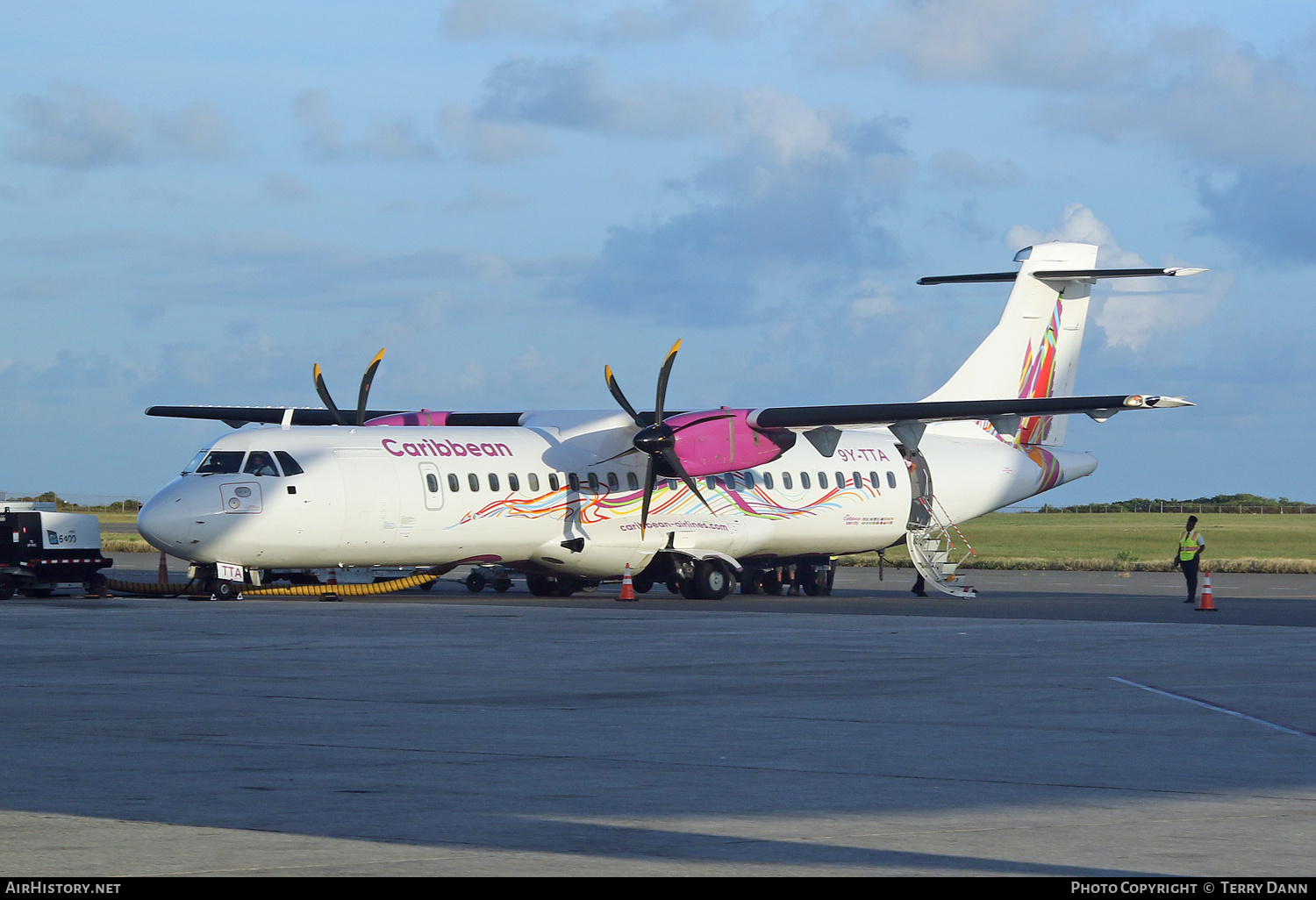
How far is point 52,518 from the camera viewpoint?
1056 inches

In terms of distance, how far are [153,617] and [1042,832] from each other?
16655 mm

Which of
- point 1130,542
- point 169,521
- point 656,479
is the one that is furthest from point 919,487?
point 1130,542

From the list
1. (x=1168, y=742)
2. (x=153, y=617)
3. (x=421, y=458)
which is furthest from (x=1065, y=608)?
(x=1168, y=742)

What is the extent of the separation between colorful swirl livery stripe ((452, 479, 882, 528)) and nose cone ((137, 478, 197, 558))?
4749mm

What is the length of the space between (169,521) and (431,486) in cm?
448

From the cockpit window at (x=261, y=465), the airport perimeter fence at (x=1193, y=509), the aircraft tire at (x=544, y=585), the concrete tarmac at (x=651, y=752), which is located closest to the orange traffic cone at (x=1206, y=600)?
the concrete tarmac at (x=651, y=752)

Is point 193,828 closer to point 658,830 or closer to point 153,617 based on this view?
point 658,830

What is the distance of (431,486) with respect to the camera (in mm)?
26719

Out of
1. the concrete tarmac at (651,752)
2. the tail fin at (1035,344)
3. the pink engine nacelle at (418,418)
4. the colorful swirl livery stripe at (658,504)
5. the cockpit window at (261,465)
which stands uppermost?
the tail fin at (1035,344)

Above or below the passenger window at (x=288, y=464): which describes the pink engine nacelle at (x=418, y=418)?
above

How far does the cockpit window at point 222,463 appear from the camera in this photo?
993 inches

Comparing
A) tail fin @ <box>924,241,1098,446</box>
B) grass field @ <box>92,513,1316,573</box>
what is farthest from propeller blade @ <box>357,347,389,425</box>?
grass field @ <box>92,513,1316,573</box>

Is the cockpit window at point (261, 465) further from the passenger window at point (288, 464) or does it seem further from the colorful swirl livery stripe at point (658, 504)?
the colorful swirl livery stripe at point (658, 504)

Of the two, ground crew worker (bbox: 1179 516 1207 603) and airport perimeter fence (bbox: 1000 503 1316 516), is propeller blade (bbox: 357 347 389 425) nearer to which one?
ground crew worker (bbox: 1179 516 1207 603)
